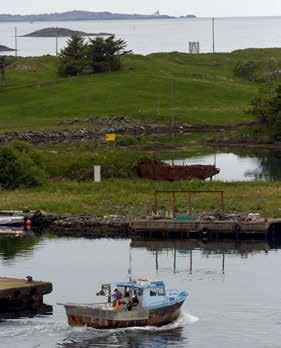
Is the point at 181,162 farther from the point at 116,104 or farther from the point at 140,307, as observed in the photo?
the point at 140,307

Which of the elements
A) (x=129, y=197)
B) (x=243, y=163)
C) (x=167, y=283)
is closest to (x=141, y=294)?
(x=167, y=283)

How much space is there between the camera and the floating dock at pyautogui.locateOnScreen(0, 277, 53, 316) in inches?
3083

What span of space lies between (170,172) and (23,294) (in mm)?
45264

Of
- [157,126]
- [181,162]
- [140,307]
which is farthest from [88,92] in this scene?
[140,307]

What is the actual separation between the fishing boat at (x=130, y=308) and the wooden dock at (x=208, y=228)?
25.7 meters

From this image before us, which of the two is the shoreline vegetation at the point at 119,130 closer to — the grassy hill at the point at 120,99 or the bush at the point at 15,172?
the grassy hill at the point at 120,99

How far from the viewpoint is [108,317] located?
72312 millimetres

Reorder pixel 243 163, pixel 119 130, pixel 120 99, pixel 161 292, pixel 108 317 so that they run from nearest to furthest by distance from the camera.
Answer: pixel 108 317
pixel 161 292
pixel 243 163
pixel 119 130
pixel 120 99

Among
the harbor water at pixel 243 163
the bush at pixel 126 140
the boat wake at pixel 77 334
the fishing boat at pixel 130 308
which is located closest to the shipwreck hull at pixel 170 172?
the harbor water at pixel 243 163

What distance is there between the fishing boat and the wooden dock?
84.2ft

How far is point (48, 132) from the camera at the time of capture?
166250mm

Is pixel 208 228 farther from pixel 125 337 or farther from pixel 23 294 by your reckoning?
pixel 125 337

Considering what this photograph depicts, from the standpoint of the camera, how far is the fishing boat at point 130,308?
237 feet

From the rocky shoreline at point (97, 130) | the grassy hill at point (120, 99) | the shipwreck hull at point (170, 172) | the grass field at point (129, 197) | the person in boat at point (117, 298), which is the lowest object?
the person in boat at point (117, 298)
